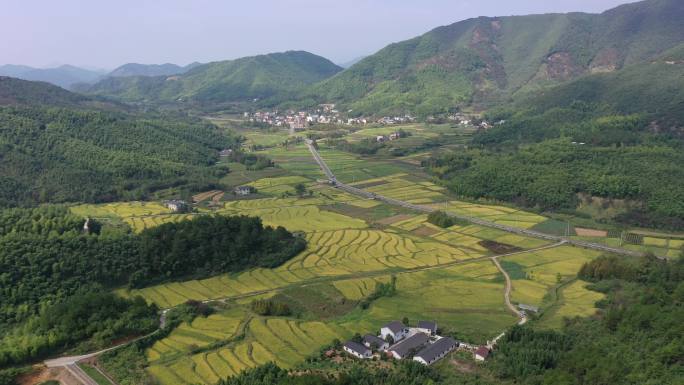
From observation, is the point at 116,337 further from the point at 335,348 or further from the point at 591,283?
the point at 591,283

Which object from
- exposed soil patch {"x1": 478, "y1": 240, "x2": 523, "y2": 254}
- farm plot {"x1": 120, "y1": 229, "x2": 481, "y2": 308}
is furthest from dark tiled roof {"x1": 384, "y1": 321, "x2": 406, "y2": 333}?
exposed soil patch {"x1": 478, "y1": 240, "x2": 523, "y2": 254}

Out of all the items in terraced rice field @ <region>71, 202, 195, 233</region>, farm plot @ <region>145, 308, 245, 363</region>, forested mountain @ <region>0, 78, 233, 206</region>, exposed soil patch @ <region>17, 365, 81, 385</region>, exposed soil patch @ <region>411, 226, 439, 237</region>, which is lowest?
exposed soil patch @ <region>17, 365, 81, 385</region>

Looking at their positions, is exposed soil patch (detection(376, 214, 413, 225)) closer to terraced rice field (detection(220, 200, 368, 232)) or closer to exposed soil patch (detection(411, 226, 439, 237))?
terraced rice field (detection(220, 200, 368, 232))

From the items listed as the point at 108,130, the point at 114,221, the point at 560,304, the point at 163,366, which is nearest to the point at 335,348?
the point at 163,366

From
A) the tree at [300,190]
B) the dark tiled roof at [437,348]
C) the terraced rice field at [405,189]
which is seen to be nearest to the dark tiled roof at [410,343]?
the dark tiled roof at [437,348]

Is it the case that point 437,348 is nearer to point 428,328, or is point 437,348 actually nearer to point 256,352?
point 428,328

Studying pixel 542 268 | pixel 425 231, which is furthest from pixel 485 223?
pixel 542 268
